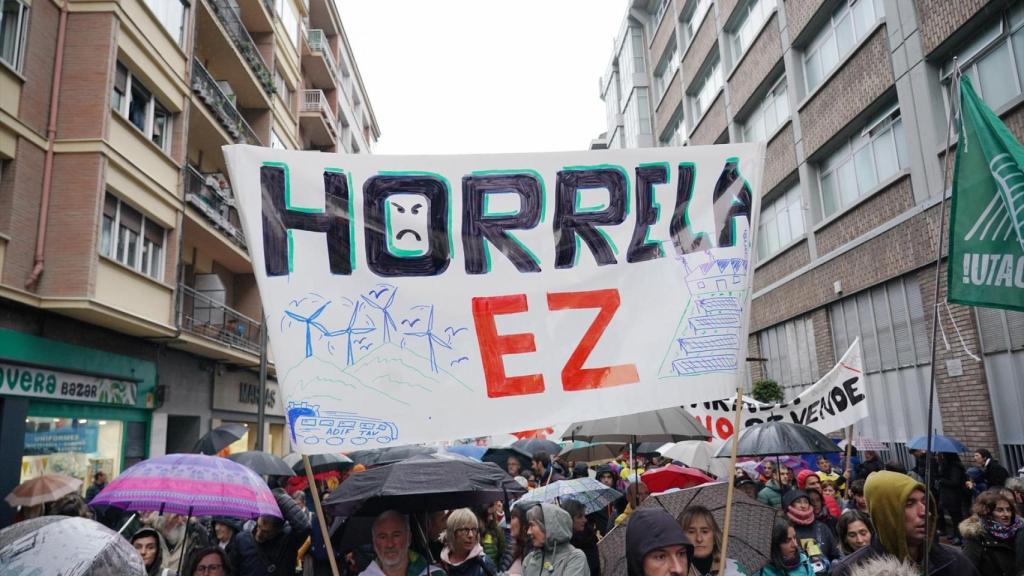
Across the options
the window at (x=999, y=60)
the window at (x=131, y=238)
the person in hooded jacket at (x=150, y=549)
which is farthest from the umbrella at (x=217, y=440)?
the window at (x=999, y=60)

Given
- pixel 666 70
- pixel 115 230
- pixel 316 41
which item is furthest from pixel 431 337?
pixel 316 41

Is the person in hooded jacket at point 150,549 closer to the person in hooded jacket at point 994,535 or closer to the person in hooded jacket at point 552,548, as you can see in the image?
the person in hooded jacket at point 552,548

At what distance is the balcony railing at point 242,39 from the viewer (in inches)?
758

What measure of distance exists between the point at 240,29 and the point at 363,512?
19138mm

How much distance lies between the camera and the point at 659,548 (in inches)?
128

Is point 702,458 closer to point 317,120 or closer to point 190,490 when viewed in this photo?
point 190,490

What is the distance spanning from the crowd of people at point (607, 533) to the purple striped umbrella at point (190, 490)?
25 cm

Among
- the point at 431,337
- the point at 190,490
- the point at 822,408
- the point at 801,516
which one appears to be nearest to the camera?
the point at 431,337

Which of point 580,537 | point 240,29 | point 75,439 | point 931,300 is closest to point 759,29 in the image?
point 931,300

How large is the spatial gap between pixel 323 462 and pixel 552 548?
7.54 meters

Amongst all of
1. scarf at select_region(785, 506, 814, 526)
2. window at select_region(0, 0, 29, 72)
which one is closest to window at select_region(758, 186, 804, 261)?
scarf at select_region(785, 506, 814, 526)

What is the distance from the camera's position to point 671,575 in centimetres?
326

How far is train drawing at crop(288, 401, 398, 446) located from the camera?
336 cm

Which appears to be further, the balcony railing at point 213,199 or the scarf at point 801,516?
the balcony railing at point 213,199
